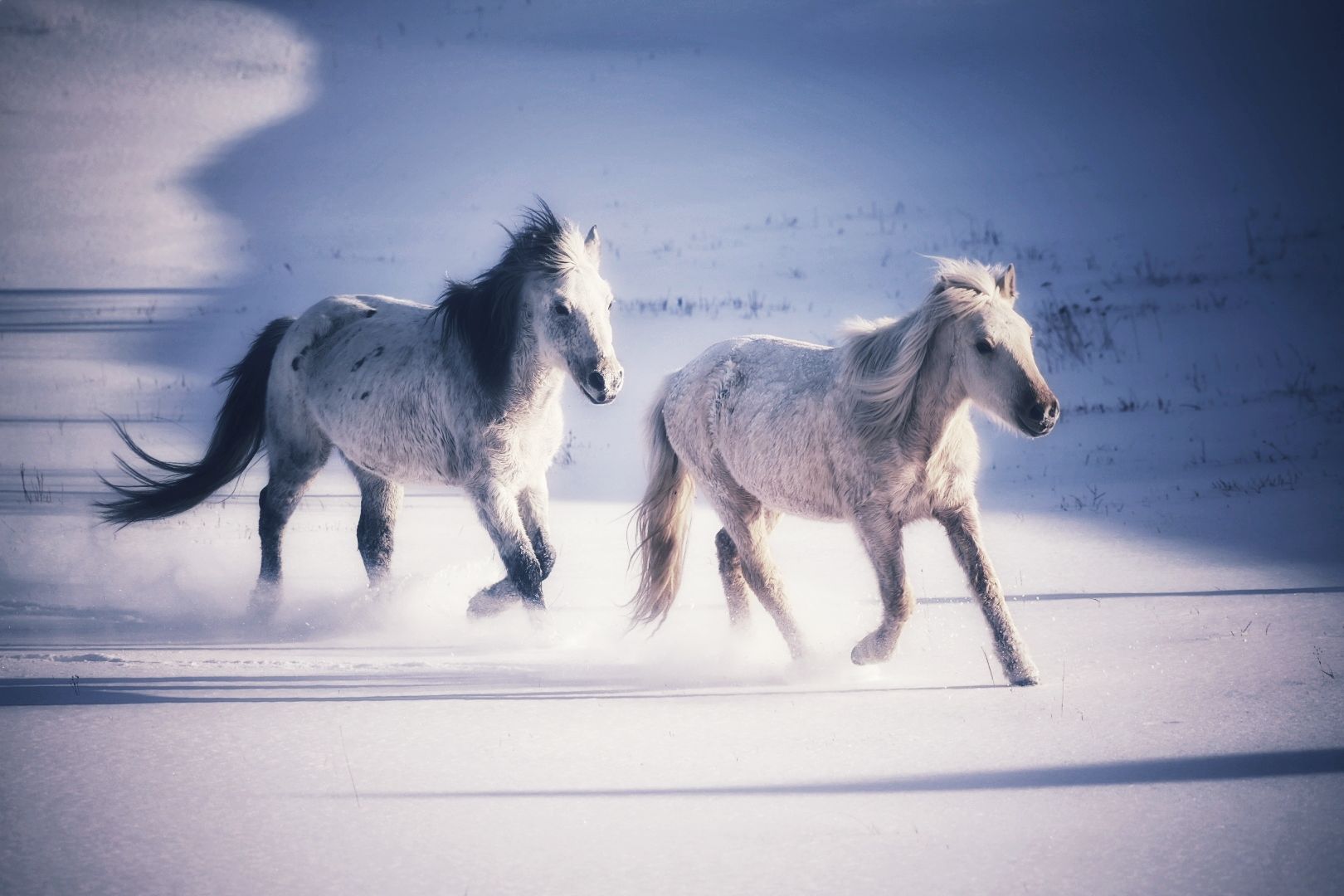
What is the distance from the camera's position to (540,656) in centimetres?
468

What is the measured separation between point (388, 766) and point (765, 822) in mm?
1046

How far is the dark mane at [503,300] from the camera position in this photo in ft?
16.5

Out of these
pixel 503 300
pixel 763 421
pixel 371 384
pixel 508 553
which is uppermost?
pixel 503 300

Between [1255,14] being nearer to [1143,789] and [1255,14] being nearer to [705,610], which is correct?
[705,610]

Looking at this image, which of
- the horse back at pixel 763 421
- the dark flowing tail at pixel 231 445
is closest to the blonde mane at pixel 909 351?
the horse back at pixel 763 421

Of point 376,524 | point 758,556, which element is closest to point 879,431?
point 758,556

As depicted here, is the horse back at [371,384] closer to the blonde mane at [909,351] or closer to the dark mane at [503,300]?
the dark mane at [503,300]

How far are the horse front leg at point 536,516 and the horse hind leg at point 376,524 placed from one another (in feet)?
3.00

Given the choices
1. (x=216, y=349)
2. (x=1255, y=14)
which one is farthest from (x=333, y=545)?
(x=1255, y=14)

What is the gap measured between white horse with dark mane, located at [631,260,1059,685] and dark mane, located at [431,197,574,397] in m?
0.84

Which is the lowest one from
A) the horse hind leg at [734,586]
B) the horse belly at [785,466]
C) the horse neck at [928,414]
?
the horse hind leg at [734,586]

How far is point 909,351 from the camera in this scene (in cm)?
398

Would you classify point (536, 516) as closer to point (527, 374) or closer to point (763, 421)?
point (527, 374)

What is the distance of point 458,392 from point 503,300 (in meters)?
0.43
